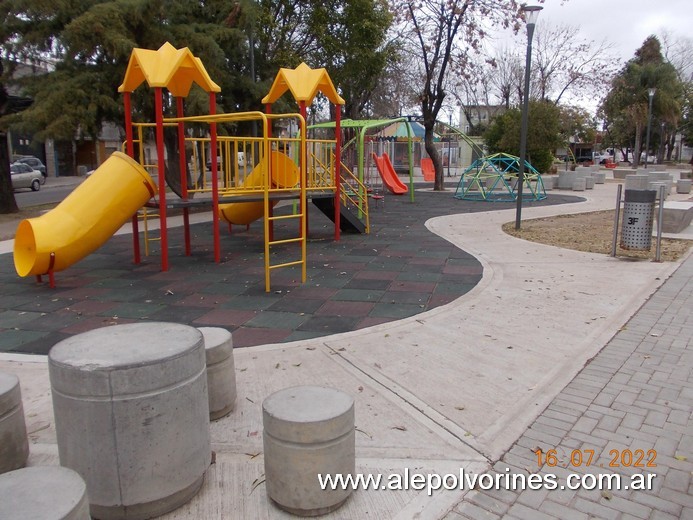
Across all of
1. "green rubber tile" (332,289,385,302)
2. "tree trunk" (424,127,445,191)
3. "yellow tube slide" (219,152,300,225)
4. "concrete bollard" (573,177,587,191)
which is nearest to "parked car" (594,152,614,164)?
"concrete bollard" (573,177,587,191)

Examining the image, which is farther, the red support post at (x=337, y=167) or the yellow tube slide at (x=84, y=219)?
the red support post at (x=337, y=167)

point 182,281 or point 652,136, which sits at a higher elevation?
point 652,136

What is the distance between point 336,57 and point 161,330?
20865 mm

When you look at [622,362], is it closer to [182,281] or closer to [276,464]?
[276,464]

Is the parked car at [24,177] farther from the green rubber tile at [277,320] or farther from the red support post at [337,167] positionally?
the green rubber tile at [277,320]

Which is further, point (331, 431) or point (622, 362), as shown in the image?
point (622, 362)

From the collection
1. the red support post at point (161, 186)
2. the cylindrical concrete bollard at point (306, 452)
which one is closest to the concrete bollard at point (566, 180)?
the red support post at point (161, 186)

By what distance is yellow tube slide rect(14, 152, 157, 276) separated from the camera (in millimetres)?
7238

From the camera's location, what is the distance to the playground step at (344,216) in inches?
445

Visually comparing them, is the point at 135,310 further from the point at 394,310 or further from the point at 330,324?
the point at 394,310

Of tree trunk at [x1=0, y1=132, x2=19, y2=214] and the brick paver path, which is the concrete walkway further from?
tree trunk at [x1=0, y1=132, x2=19, y2=214]

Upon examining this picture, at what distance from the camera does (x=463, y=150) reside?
151 feet

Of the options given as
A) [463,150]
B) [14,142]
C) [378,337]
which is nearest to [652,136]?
[463,150]

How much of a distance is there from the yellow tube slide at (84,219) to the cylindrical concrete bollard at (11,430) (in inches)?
181
